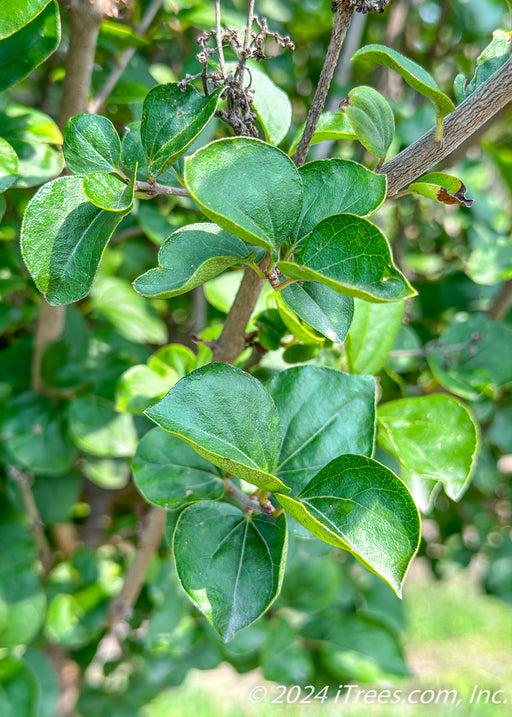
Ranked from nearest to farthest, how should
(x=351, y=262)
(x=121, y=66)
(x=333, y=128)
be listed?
(x=351, y=262) < (x=333, y=128) < (x=121, y=66)

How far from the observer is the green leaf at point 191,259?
13.3 inches

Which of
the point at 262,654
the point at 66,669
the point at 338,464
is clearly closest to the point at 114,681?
the point at 66,669

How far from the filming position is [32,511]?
→ 0.90 metres

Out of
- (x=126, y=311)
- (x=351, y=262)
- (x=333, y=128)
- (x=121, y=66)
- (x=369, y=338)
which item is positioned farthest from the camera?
(x=126, y=311)

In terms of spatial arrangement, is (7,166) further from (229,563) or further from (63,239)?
(229,563)

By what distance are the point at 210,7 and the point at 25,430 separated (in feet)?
1.82

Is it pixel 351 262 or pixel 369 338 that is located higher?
pixel 351 262

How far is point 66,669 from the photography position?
117cm

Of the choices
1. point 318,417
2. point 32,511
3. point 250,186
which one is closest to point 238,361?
point 318,417

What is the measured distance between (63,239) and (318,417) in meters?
0.21

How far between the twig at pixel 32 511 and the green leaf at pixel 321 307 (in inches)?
23.9

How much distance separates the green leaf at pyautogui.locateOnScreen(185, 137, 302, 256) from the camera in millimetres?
318

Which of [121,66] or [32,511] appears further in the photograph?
[32,511]

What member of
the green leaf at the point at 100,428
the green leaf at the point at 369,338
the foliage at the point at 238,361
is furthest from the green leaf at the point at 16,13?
the green leaf at the point at 100,428
